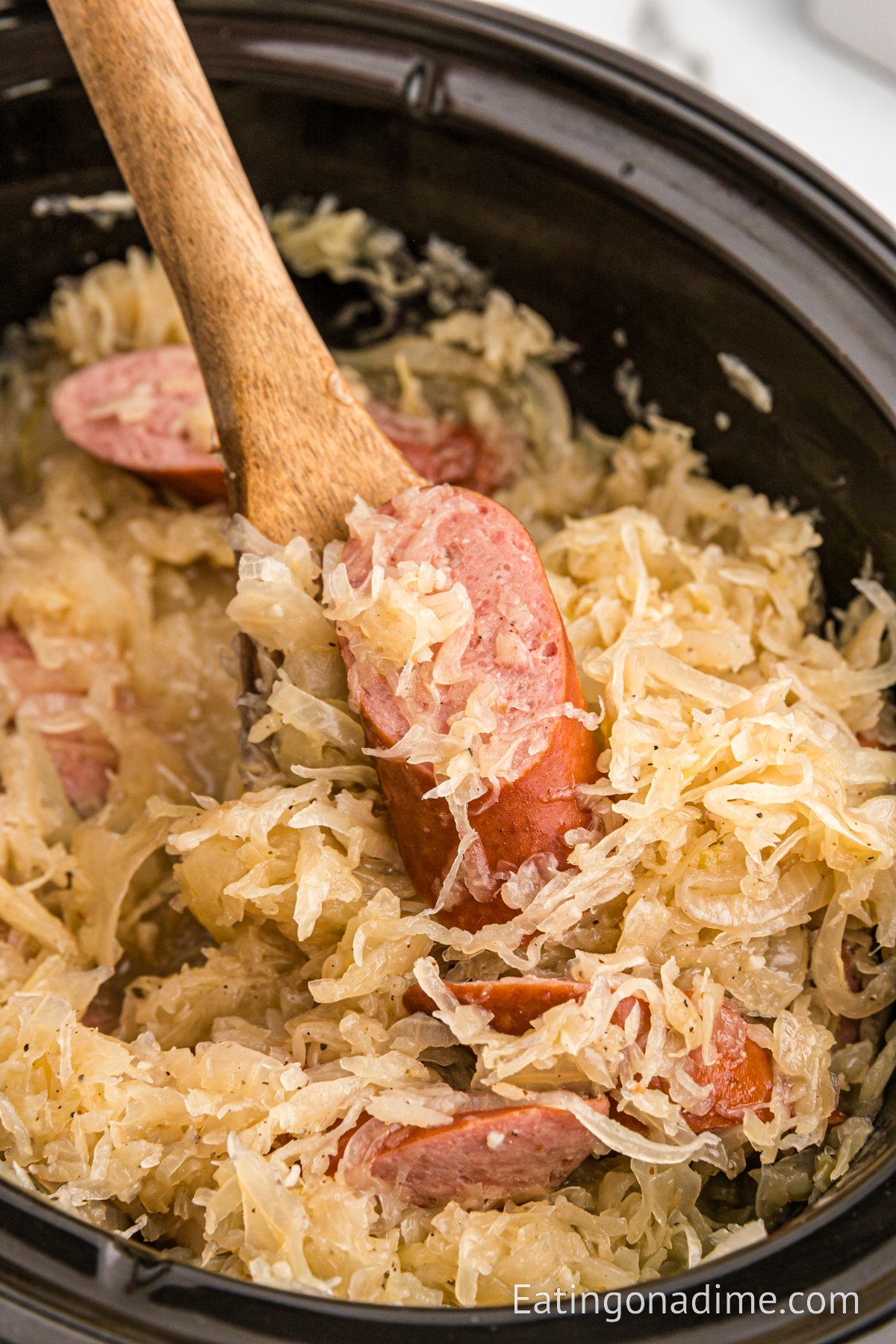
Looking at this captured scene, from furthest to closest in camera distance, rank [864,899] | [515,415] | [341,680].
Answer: [515,415] < [341,680] < [864,899]

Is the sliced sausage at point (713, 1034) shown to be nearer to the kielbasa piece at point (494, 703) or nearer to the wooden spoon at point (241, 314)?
the kielbasa piece at point (494, 703)

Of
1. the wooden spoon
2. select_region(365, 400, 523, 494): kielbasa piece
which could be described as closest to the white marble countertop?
select_region(365, 400, 523, 494): kielbasa piece

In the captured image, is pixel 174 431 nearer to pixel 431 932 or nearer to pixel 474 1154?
pixel 431 932

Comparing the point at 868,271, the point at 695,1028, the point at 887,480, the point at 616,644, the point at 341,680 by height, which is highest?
the point at 868,271


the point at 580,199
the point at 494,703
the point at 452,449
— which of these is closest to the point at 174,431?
the point at 452,449

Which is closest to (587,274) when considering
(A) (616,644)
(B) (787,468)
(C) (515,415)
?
(C) (515,415)

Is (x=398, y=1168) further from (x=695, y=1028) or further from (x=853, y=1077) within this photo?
(x=853, y=1077)

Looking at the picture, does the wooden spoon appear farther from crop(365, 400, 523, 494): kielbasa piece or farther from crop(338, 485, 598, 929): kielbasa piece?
crop(365, 400, 523, 494): kielbasa piece
